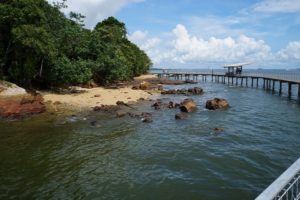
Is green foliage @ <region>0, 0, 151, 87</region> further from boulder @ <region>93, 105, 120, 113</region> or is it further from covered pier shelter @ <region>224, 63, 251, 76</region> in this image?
covered pier shelter @ <region>224, 63, 251, 76</region>

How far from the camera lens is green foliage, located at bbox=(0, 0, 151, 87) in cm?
3450

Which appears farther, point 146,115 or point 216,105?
point 216,105

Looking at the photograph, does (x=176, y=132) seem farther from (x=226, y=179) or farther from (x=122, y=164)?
(x=226, y=179)

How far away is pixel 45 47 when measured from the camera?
3512cm

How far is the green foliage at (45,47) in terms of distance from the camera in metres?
34.5

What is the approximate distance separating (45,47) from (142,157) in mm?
21999

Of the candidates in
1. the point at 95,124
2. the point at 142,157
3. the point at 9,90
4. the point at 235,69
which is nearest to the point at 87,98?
the point at 9,90

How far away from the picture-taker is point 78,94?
137 ft

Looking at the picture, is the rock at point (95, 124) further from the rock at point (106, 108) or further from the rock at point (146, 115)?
the rock at point (106, 108)

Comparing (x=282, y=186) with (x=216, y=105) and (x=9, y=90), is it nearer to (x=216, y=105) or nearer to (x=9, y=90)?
(x=216, y=105)

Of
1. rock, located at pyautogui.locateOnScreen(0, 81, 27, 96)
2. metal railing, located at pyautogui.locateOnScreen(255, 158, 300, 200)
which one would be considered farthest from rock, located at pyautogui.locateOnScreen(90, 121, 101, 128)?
metal railing, located at pyautogui.locateOnScreen(255, 158, 300, 200)

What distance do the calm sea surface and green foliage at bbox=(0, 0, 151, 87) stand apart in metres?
11.2

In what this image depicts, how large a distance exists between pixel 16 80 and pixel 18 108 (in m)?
10.4

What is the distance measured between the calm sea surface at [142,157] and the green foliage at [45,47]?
11.2 metres
